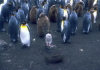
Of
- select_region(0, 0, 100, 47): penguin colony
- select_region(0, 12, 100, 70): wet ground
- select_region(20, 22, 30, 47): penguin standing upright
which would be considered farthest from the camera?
select_region(0, 0, 100, 47): penguin colony

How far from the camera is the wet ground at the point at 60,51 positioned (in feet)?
27.6

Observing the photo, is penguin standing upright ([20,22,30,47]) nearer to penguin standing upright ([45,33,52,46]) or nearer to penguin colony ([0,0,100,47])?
penguin colony ([0,0,100,47])

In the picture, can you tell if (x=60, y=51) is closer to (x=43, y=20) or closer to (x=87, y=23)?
(x=43, y=20)

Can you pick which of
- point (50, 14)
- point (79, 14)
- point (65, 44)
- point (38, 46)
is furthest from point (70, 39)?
point (79, 14)

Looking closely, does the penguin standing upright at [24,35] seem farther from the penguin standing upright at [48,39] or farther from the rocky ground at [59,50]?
the penguin standing upright at [48,39]

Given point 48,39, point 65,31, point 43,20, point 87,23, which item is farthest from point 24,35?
point 87,23

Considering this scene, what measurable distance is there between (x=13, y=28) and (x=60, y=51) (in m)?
2.50

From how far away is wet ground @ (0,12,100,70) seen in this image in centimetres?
841

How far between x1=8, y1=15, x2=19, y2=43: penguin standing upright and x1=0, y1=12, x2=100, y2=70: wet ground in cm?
28

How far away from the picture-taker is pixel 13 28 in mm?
10367

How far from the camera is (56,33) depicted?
1157 centimetres

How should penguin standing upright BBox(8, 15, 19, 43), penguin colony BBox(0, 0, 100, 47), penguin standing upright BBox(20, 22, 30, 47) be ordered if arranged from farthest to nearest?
penguin standing upright BBox(8, 15, 19, 43) → penguin colony BBox(0, 0, 100, 47) → penguin standing upright BBox(20, 22, 30, 47)

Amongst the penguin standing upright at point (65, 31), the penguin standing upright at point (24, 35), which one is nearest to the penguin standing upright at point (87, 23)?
the penguin standing upright at point (65, 31)

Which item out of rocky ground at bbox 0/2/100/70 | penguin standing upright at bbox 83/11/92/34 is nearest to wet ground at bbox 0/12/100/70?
rocky ground at bbox 0/2/100/70
